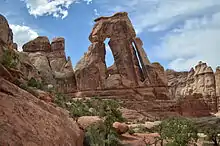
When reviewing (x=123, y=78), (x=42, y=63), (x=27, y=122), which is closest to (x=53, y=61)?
(x=42, y=63)

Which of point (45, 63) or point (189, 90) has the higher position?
point (45, 63)

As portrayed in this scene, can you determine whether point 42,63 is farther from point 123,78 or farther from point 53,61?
point 123,78

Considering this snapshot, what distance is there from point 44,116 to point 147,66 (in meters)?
40.7

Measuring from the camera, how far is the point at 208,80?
58.0 metres

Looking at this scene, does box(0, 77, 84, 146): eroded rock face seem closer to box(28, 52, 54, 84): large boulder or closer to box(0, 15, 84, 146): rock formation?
box(0, 15, 84, 146): rock formation

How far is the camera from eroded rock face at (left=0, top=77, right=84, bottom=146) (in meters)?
9.05

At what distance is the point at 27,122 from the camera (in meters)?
10.3

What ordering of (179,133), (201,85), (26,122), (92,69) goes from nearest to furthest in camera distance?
1. (26,122)
2. (179,133)
3. (92,69)
4. (201,85)

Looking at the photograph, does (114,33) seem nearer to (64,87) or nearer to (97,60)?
(97,60)

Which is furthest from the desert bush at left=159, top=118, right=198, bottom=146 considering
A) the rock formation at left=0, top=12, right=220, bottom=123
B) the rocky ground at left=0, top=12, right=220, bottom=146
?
the rock formation at left=0, top=12, right=220, bottom=123

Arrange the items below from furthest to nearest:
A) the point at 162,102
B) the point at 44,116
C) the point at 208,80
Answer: the point at 208,80, the point at 162,102, the point at 44,116

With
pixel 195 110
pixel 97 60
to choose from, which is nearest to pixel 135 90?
pixel 97 60

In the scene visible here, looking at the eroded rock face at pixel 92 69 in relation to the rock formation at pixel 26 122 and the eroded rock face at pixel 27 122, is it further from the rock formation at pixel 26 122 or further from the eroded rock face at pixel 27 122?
the eroded rock face at pixel 27 122

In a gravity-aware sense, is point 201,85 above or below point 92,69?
below
